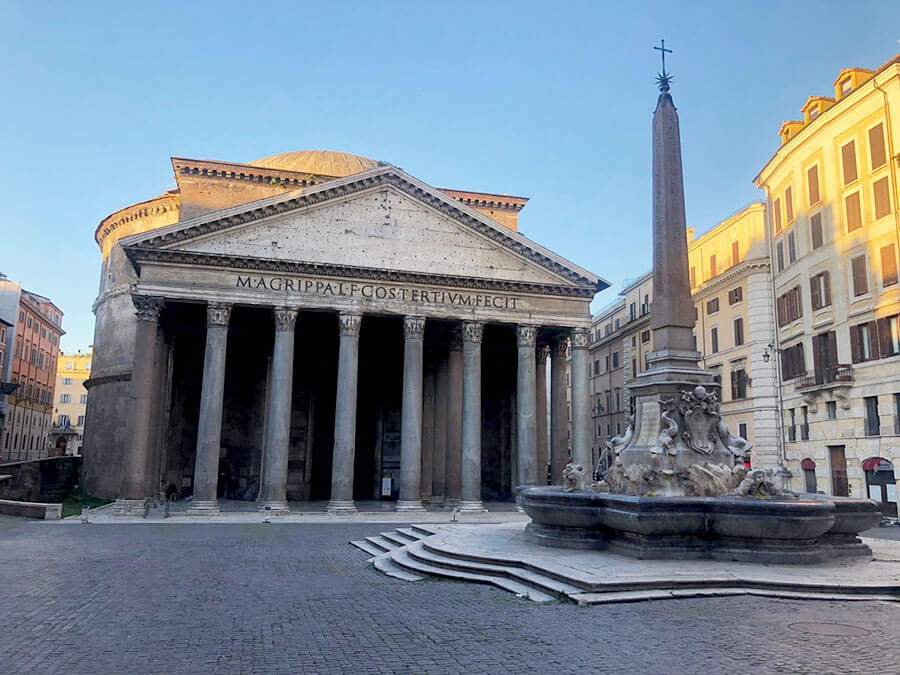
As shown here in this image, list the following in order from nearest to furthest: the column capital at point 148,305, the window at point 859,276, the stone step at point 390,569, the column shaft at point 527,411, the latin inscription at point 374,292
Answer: the stone step at point 390,569 → the window at point 859,276 → the column capital at point 148,305 → the latin inscription at point 374,292 → the column shaft at point 527,411

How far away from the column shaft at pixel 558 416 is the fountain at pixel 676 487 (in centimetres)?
1681

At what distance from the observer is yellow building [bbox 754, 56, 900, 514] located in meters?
23.0

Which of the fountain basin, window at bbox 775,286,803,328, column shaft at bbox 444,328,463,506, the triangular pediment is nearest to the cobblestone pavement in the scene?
the fountain basin

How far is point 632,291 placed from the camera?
4822cm

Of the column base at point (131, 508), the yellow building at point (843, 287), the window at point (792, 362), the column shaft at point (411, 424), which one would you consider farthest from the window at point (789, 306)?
the column base at point (131, 508)

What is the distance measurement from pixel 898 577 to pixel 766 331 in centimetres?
2480

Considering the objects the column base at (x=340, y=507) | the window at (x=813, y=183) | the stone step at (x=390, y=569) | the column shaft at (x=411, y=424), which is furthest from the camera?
the window at (x=813, y=183)

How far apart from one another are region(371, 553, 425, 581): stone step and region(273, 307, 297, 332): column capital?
13564 millimetres

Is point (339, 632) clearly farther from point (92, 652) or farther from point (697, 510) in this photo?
point (697, 510)

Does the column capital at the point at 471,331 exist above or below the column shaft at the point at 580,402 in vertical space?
above

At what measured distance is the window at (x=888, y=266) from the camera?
Result: 2270 centimetres

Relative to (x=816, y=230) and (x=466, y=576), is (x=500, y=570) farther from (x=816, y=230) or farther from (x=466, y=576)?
(x=816, y=230)

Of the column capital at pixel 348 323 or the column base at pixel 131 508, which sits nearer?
the column base at pixel 131 508

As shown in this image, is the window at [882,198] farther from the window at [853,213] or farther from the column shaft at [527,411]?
Answer: the column shaft at [527,411]
